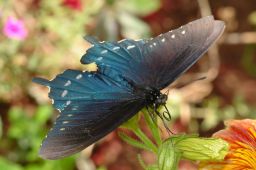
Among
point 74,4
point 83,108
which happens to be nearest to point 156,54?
point 83,108

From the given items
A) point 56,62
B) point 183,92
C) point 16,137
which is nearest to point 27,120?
Answer: point 16,137

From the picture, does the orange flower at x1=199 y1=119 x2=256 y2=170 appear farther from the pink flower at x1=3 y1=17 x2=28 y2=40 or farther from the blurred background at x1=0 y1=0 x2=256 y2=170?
the pink flower at x1=3 y1=17 x2=28 y2=40

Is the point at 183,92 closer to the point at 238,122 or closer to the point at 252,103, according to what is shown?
the point at 252,103

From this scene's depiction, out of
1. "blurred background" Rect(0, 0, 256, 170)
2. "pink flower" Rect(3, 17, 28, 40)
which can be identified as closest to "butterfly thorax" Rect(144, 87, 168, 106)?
"blurred background" Rect(0, 0, 256, 170)

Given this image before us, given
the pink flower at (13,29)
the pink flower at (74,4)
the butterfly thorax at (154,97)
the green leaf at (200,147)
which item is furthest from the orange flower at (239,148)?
the pink flower at (74,4)

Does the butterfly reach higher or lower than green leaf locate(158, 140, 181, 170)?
higher

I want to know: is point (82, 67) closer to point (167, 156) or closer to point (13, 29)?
point (13, 29)

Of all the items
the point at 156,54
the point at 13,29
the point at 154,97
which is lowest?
the point at 154,97
